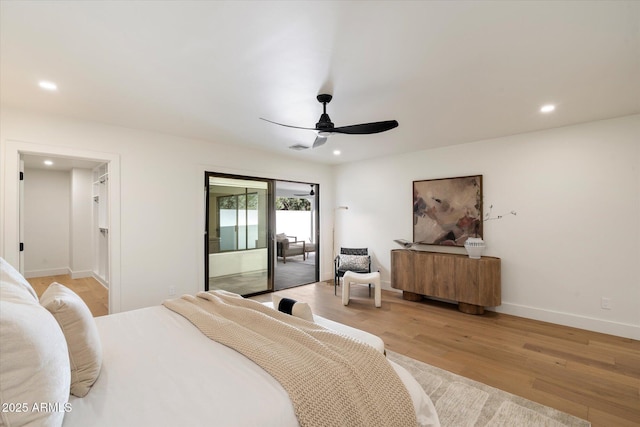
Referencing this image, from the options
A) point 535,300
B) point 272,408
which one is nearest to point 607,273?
point 535,300

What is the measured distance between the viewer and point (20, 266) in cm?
316

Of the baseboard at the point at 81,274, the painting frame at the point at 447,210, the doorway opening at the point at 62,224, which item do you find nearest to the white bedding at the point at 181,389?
the painting frame at the point at 447,210

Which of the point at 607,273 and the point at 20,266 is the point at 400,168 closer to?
the point at 607,273

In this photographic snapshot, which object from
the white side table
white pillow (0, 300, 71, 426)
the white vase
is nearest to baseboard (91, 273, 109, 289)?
the white side table

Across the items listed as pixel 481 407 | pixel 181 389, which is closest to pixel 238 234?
pixel 181 389

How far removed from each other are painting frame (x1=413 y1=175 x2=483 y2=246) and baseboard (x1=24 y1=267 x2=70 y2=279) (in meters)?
7.83

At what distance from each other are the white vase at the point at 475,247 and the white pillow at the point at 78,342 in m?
4.27

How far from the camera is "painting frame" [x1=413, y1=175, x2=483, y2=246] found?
436 centimetres

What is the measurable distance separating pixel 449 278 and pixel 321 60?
3549mm

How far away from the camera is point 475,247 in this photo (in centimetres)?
408

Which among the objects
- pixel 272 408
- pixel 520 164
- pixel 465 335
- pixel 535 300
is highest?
pixel 520 164

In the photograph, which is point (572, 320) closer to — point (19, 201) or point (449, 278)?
point (449, 278)

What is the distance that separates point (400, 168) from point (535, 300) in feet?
9.38

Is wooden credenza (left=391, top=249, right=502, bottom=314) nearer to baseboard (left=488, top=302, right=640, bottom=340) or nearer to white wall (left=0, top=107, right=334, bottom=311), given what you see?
baseboard (left=488, top=302, right=640, bottom=340)
